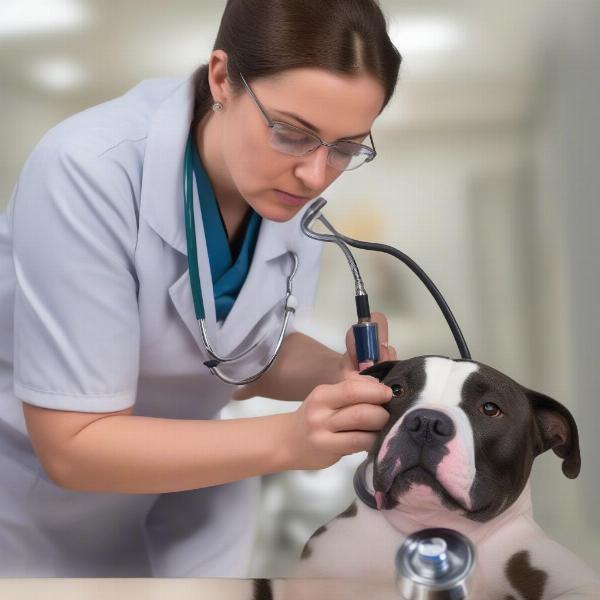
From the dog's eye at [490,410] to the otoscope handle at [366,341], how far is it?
0.18 metres

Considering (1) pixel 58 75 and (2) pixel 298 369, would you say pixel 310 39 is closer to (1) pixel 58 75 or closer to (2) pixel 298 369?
(2) pixel 298 369

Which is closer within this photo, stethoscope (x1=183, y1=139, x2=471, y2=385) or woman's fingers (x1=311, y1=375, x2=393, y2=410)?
woman's fingers (x1=311, y1=375, x2=393, y2=410)

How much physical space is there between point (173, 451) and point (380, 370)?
0.78 ft

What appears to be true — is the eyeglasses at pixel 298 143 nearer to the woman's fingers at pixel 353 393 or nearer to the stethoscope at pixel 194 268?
the stethoscope at pixel 194 268

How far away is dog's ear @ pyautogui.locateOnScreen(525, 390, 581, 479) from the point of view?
2.71ft

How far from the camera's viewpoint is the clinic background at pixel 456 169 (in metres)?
1.40

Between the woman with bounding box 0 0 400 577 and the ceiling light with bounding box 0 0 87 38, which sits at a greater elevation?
the ceiling light with bounding box 0 0 87 38

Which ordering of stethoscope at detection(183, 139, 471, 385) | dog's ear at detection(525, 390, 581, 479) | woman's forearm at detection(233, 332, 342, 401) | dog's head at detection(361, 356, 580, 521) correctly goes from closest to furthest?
1. dog's head at detection(361, 356, 580, 521)
2. dog's ear at detection(525, 390, 581, 479)
3. stethoscope at detection(183, 139, 471, 385)
4. woman's forearm at detection(233, 332, 342, 401)

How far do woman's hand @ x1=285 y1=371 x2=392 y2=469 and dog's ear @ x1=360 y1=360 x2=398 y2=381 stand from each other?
35 mm

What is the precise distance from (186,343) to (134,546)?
0.41 meters

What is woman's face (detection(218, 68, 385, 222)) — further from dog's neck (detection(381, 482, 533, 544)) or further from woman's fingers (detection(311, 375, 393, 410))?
dog's neck (detection(381, 482, 533, 544))

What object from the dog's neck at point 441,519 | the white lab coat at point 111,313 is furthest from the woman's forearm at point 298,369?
the dog's neck at point 441,519

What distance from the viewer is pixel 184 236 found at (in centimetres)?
96

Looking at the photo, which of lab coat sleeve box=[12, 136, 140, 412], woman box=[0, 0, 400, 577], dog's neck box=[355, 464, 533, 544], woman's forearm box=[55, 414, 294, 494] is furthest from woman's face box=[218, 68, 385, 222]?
dog's neck box=[355, 464, 533, 544]
